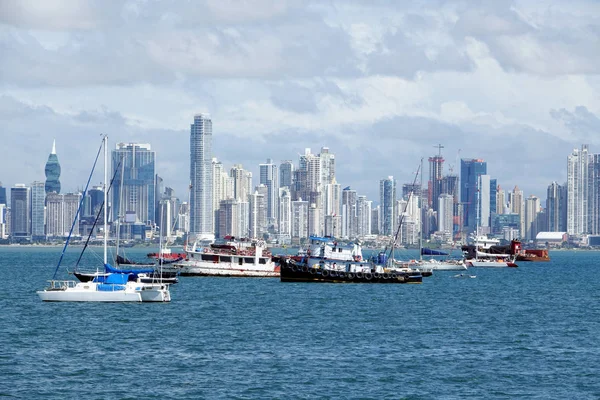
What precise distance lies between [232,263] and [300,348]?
85931 mm

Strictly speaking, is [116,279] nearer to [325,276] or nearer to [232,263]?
[325,276]

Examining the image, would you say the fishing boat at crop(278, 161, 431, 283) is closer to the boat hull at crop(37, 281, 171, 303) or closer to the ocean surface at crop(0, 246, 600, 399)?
the ocean surface at crop(0, 246, 600, 399)

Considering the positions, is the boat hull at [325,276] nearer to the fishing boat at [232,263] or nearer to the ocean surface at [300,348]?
the fishing boat at [232,263]

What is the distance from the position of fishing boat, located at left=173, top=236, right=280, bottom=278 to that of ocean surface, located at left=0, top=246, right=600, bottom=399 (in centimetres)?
3521

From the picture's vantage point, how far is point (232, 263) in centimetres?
15900

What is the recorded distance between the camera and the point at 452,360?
68.2 metres

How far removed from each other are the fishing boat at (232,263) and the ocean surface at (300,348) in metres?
35.2

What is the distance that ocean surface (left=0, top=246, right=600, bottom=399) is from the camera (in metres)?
58.5

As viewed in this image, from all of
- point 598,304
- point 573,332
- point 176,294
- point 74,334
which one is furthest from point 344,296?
point 74,334

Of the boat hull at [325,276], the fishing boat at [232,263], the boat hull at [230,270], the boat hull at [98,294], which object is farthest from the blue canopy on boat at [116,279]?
the fishing boat at [232,263]

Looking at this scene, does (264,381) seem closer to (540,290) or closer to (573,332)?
(573,332)

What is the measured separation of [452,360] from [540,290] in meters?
80.6

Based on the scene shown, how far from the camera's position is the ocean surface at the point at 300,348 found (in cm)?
5847

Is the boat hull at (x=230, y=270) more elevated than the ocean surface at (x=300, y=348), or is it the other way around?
the boat hull at (x=230, y=270)
